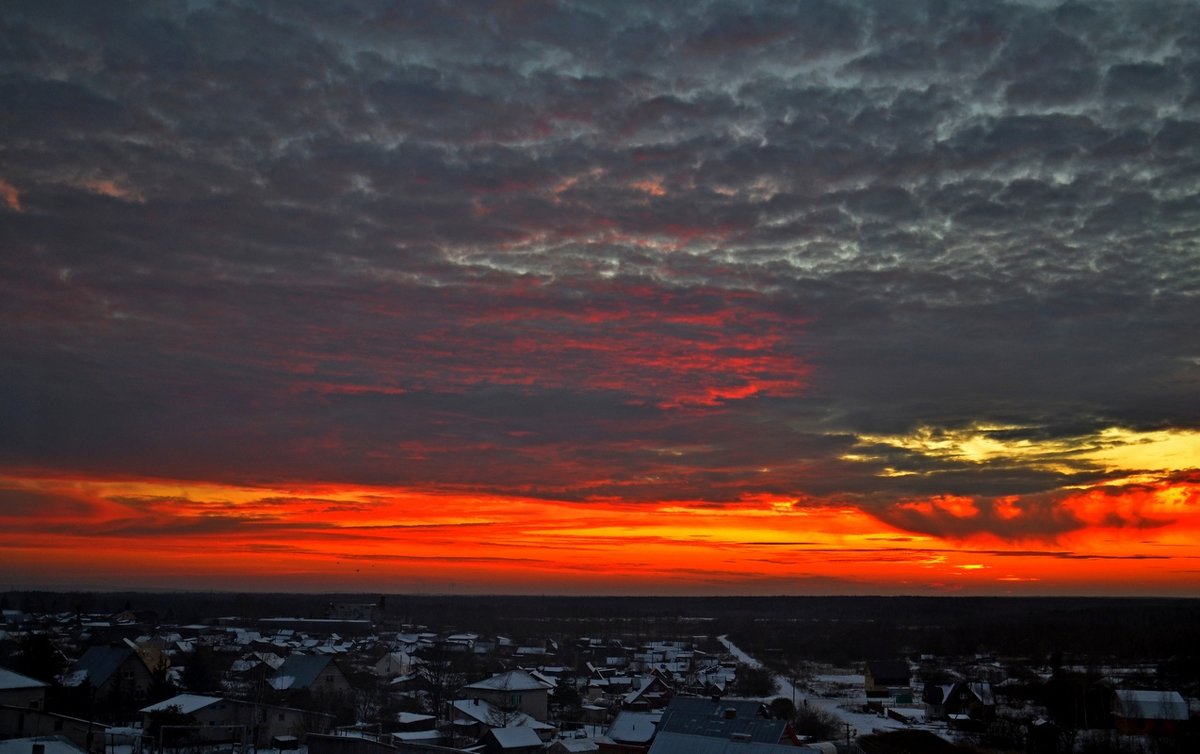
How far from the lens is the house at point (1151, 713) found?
43531 mm

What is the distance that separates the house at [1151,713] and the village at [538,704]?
0.09 metres

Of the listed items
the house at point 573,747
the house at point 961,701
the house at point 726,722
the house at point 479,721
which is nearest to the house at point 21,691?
the house at point 479,721

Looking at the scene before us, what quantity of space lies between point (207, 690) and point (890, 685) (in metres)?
44.3

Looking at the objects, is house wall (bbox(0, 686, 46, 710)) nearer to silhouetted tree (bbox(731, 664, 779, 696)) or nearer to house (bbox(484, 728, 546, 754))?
house (bbox(484, 728, 546, 754))

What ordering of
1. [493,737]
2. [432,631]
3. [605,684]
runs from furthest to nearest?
[432,631]
[605,684]
[493,737]

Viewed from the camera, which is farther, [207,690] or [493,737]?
[207,690]

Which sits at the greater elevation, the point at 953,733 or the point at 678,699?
the point at 678,699

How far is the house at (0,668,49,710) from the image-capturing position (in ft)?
126

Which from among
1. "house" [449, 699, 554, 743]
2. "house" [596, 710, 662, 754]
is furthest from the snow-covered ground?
"house" [449, 699, 554, 743]

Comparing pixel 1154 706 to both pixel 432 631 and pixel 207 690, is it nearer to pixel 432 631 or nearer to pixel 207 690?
pixel 207 690

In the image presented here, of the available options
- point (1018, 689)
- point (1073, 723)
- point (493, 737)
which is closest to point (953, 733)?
point (1073, 723)

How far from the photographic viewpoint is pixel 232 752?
3756cm

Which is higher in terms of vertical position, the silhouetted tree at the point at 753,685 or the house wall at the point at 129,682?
the house wall at the point at 129,682

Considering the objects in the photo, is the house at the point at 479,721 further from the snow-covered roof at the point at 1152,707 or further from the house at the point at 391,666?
the snow-covered roof at the point at 1152,707
